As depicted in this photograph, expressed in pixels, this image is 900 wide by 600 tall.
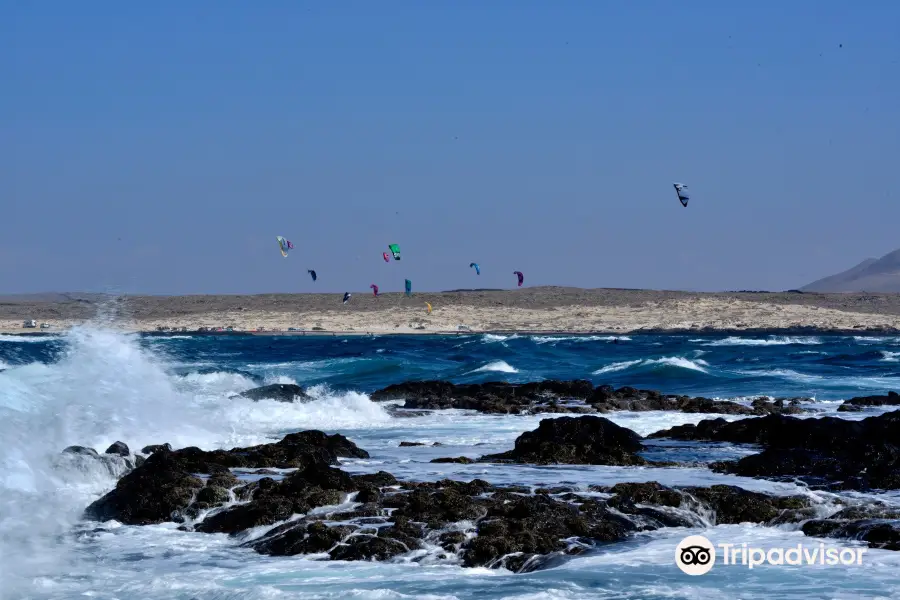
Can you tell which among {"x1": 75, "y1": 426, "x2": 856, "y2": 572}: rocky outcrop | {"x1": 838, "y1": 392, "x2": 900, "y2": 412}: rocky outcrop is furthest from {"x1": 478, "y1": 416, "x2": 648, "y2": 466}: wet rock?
{"x1": 838, "y1": 392, "x2": 900, "y2": 412}: rocky outcrop

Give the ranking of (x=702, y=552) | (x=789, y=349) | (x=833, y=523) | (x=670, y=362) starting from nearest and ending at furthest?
1. (x=702, y=552)
2. (x=833, y=523)
3. (x=670, y=362)
4. (x=789, y=349)

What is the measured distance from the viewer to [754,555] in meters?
10.4

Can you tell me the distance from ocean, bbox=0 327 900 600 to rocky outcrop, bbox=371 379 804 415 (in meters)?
0.93

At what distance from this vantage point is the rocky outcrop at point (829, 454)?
13797 mm

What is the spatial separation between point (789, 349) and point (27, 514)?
4950 centimetres

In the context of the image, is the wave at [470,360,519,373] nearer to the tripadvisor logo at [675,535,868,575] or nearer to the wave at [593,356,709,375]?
the wave at [593,356,709,375]

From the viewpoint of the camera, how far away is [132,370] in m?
24.4

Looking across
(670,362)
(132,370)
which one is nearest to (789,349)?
(670,362)

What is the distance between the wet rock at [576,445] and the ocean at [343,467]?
48 cm

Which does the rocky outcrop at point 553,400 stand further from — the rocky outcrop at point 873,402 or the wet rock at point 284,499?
the wet rock at point 284,499

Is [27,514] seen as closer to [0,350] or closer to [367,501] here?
[367,501]

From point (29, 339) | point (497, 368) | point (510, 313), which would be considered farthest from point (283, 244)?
point (510, 313)

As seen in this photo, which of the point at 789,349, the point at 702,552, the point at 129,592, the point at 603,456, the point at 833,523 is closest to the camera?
the point at 129,592

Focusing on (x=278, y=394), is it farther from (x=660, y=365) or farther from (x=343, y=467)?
(x=660, y=365)
